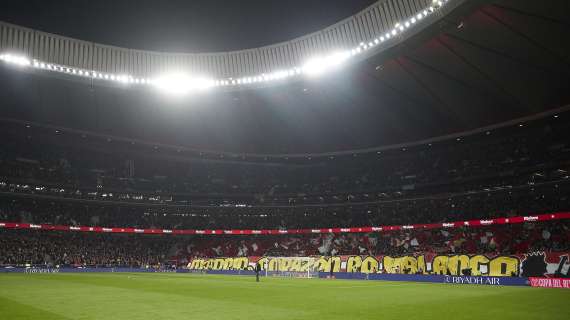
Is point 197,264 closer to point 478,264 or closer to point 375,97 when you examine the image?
point 375,97

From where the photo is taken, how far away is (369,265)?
4412 centimetres

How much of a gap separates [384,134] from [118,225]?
117ft

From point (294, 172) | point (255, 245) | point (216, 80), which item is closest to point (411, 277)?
point (216, 80)

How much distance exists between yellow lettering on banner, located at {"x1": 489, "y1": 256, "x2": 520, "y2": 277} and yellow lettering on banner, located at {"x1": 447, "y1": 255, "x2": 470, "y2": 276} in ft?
7.18

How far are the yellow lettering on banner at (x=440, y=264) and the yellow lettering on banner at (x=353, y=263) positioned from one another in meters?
7.87

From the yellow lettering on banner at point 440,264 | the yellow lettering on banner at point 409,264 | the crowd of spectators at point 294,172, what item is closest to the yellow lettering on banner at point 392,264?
the yellow lettering on banner at point 409,264

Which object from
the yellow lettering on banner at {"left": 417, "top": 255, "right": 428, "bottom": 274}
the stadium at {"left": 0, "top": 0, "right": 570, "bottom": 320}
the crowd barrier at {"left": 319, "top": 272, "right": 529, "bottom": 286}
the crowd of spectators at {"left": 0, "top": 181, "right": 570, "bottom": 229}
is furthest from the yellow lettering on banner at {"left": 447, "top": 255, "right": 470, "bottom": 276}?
the crowd of spectators at {"left": 0, "top": 181, "right": 570, "bottom": 229}

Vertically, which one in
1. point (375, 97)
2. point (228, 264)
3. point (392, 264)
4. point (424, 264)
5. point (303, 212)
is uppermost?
point (375, 97)

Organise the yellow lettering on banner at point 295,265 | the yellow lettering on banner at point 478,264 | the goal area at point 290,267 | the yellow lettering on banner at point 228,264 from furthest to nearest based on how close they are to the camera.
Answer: the yellow lettering on banner at point 228,264
the yellow lettering on banner at point 295,265
the goal area at point 290,267
the yellow lettering on banner at point 478,264

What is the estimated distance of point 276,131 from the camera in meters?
57.4

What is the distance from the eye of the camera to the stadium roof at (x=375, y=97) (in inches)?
1238

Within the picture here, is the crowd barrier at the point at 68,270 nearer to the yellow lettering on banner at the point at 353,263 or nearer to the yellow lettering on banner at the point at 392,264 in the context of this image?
the yellow lettering on banner at the point at 353,263

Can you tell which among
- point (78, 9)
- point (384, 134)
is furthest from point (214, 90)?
point (384, 134)

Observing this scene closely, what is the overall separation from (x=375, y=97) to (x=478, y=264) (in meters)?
18.3
